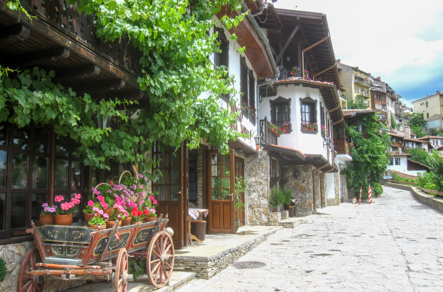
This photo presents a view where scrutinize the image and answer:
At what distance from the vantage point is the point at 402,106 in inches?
3989

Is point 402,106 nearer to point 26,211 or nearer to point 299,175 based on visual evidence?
point 299,175

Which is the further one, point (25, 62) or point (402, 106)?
point (402, 106)

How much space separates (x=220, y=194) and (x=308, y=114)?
8462mm

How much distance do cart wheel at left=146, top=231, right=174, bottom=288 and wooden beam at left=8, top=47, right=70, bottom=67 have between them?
260 centimetres

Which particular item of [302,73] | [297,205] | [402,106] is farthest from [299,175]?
[402,106]

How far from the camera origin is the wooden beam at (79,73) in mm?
4418

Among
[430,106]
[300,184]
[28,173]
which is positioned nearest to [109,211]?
[28,173]

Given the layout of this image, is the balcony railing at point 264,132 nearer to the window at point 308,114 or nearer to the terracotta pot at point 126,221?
the window at point 308,114

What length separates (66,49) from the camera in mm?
3930

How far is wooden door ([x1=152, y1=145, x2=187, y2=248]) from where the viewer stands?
7.60 metres

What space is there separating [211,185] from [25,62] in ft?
23.5

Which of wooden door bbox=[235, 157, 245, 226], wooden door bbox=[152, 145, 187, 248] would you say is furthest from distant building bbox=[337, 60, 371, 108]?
wooden door bbox=[152, 145, 187, 248]

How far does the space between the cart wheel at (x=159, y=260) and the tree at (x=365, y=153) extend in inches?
1017

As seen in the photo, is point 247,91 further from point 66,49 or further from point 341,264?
point 66,49
